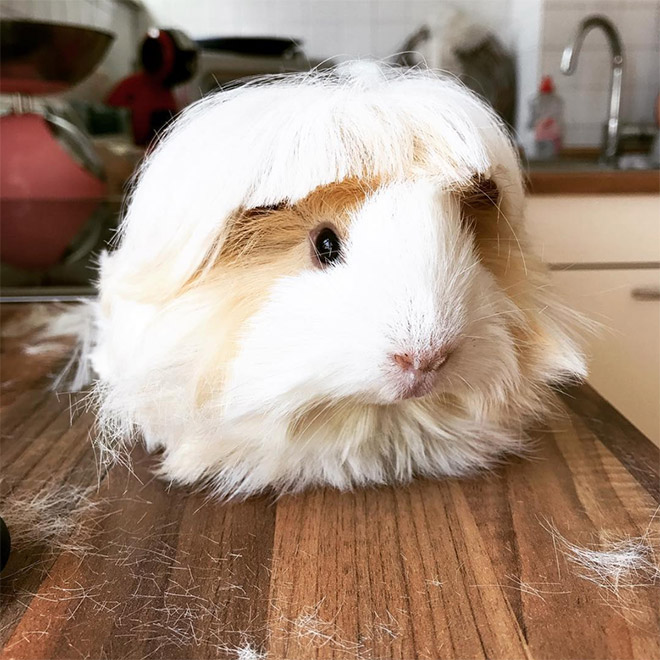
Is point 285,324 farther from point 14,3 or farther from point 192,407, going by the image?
point 14,3

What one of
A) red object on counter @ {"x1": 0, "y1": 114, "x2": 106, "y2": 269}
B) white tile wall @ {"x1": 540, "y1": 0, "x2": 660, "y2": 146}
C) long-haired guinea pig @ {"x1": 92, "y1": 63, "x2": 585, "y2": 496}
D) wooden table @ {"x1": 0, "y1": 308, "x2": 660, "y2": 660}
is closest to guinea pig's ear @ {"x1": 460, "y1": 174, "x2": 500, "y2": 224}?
long-haired guinea pig @ {"x1": 92, "y1": 63, "x2": 585, "y2": 496}

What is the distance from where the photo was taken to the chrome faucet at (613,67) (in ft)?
4.48

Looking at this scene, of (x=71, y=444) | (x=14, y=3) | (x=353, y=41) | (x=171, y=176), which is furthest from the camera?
(x=353, y=41)

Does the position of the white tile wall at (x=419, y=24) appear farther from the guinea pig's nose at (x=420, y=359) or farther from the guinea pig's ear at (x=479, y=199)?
the guinea pig's nose at (x=420, y=359)

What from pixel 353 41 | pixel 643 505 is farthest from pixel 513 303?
pixel 353 41

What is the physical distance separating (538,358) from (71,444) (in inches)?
17.3

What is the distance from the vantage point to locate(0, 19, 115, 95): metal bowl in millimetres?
1163

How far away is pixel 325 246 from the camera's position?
1.53 ft

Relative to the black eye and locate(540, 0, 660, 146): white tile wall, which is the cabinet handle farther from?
the black eye

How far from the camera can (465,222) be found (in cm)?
50

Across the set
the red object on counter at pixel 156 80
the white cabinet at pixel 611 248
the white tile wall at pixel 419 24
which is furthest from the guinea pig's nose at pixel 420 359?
the white tile wall at pixel 419 24

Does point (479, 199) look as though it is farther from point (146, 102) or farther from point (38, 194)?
point (146, 102)

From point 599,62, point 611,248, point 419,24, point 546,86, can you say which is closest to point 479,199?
point 611,248

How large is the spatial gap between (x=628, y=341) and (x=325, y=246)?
796 millimetres
